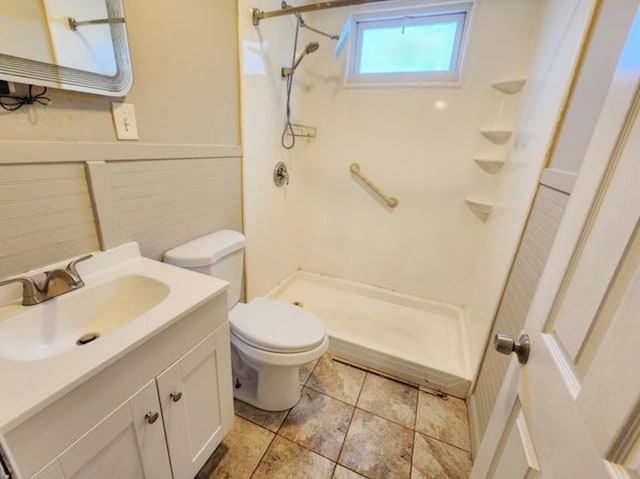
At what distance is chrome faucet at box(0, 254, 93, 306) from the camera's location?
79 centimetres

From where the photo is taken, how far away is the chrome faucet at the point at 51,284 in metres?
0.79

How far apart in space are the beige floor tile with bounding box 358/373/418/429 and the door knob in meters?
0.98

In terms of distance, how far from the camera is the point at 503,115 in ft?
5.82

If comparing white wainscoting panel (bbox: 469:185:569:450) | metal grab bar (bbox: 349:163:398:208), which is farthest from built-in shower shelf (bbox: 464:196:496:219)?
white wainscoting panel (bbox: 469:185:569:450)

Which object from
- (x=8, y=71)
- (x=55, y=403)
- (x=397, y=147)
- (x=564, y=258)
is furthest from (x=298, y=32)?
(x=55, y=403)

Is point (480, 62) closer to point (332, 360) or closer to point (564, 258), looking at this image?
point (564, 258)

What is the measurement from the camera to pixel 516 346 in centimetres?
67

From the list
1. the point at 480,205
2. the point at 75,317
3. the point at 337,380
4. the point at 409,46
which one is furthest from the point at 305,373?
the point at 409,46

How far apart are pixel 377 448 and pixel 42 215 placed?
1.53 m

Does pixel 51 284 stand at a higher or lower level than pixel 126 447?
higher

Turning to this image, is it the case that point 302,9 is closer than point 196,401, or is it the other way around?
point 196,401

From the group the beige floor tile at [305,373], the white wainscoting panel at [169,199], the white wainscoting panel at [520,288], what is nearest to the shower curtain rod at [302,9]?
the white wainscoting panel at [169,199]

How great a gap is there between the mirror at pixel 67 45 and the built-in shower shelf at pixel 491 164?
1.90 metres

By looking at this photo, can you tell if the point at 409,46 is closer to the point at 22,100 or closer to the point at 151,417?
the point at 22,100
